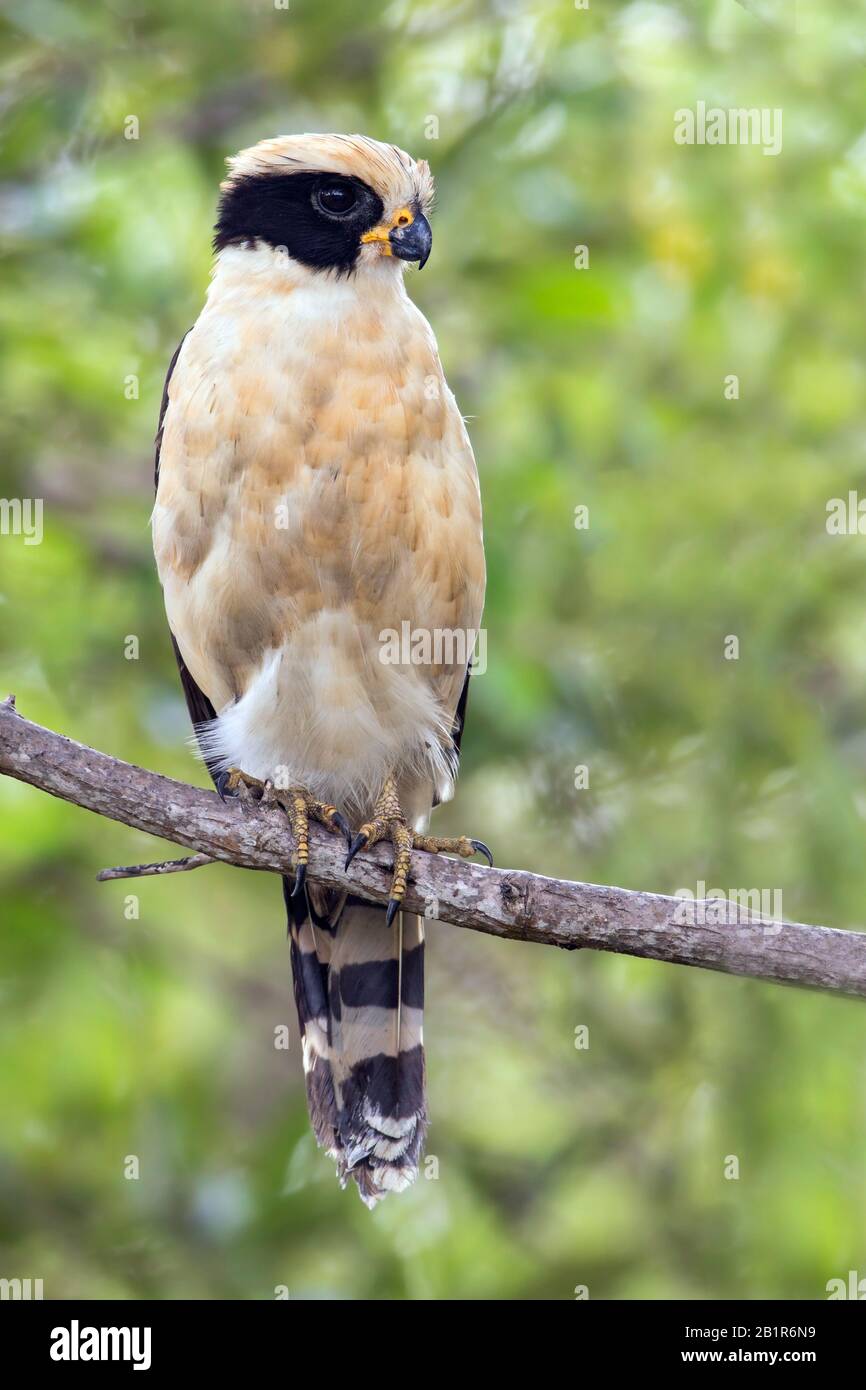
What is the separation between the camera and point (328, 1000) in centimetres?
444

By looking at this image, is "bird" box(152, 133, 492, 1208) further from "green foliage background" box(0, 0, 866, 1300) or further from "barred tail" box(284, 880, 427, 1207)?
"green foliage background" box(0, 0, 866, 1300)

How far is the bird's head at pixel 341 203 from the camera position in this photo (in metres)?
4.09

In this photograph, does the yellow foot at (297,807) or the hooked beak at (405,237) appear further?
the hooked beak at (405,237)

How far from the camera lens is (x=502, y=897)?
3504 millimetres

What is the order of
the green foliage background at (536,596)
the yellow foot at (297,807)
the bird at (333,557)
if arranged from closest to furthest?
the yellow foot at (297,807) < the bird at (333,557) < the green foliage background at (536,596)

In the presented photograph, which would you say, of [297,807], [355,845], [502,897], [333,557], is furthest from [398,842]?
[333,557]

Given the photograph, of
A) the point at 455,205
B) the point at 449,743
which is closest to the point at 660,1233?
the point at 449,743

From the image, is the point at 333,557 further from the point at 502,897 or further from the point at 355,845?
the point at 502,897

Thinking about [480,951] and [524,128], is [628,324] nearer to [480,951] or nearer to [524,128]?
[524,128]

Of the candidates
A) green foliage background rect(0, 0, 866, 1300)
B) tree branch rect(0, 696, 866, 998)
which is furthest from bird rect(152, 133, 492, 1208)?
green foliage background rect(0, 0, 866, 1300)

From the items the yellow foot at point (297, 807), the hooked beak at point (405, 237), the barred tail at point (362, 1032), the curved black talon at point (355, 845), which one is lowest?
the barred tail at point (362, 1032)

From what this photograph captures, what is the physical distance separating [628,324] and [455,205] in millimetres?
750

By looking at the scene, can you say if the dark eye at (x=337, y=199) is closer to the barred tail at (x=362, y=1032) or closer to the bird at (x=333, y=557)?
the bird at (x=333, y=557)

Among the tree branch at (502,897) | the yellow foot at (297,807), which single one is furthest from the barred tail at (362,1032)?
the tree branch at (502,897)
